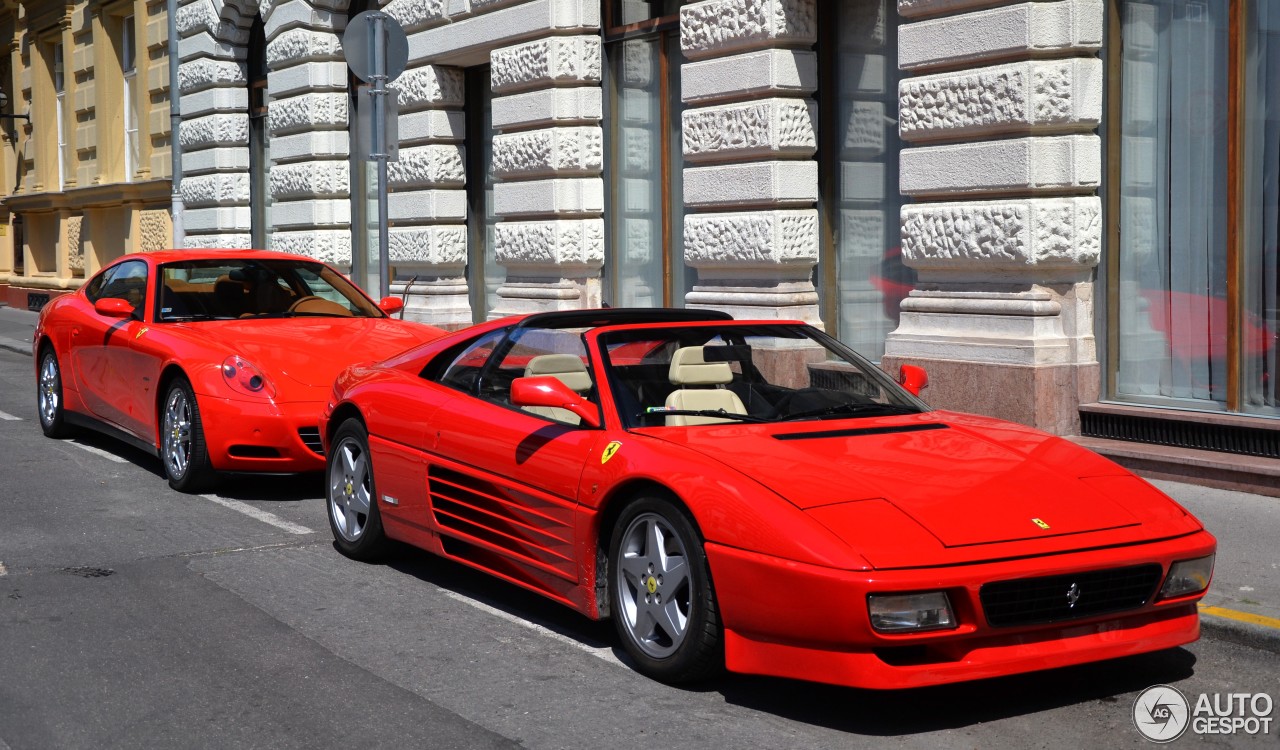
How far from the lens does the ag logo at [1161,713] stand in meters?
4.61

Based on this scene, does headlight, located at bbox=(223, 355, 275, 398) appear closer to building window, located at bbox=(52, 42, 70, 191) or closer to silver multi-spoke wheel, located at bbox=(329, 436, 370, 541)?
silver multi-spoke wheel, located at bbox=(329, 436, 370, 541)

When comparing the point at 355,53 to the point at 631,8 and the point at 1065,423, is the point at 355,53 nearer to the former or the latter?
the point at 631,8

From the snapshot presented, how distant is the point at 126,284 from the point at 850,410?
20.9 ft

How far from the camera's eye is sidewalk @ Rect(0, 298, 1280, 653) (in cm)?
563

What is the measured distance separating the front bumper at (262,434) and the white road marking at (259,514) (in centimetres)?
22

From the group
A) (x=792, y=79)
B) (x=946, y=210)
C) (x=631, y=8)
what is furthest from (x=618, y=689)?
(x=631, y=8)

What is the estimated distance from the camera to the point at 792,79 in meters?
11.6

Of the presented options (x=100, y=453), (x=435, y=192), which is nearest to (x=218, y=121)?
(x=435, y=192)

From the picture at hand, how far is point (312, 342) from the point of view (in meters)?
9.30

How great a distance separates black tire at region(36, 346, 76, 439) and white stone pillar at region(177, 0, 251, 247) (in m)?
10.6

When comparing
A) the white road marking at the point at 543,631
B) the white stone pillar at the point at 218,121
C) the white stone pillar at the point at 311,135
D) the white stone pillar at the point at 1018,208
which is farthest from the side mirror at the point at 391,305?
the white stone pillar at the point at 218,121

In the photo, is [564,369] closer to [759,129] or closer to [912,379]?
[912,379]

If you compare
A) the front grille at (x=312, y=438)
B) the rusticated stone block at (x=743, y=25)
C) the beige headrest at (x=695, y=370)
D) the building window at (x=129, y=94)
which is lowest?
the front grille at (x=312, y=438)

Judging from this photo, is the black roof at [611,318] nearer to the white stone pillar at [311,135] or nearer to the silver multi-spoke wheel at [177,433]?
the silver multi-spoke wheel at [177,433]
